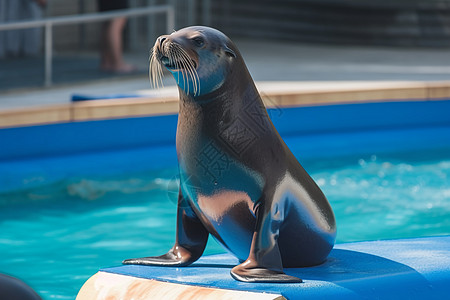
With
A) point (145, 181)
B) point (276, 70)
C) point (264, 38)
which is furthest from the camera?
point (264, 38)

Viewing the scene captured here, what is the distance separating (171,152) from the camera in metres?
5.71

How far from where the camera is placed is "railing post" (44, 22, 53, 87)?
6621 millimetres

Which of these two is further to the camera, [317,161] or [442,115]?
[442,115]

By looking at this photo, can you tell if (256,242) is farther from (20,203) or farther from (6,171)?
(6,171)

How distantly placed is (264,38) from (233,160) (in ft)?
31.5

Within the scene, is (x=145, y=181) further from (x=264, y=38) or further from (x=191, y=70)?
(x=264, y=38)

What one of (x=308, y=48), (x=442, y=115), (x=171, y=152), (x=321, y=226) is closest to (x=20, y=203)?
(x=171, y=152)

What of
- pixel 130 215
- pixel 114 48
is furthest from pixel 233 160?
pixel 114 48

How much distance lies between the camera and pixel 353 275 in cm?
205

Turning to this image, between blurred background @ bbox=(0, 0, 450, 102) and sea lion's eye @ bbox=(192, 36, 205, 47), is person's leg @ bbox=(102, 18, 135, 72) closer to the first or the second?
blurred background @ bbox=(0, 0, 450, 102)

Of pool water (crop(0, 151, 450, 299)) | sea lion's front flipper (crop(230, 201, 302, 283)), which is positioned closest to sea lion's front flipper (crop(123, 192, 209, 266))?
sea lion's front flipper (crop(230, 201, 302, 283))

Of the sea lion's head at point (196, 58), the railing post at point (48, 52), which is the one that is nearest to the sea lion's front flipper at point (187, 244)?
the sea lion's head at point (196, 58)

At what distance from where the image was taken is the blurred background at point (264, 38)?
6688 mm

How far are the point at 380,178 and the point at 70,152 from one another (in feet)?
6.26
